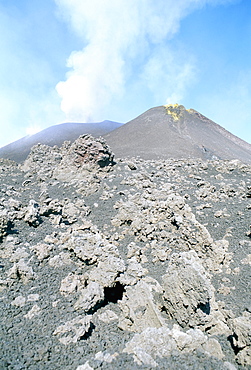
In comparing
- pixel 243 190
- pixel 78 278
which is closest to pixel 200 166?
pixel 243 190

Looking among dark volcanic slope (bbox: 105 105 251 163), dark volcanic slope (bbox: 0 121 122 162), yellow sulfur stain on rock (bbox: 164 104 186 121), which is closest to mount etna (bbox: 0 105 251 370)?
dark volcanic slope (bbox: 105 105 251 163)

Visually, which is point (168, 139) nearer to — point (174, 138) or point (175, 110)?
point (174, 138)

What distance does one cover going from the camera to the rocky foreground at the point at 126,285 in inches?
126

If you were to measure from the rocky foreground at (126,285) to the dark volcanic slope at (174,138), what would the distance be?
19.1 m

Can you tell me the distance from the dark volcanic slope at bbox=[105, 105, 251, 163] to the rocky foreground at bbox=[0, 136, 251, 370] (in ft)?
62.8

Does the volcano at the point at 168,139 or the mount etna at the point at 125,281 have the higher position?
the volcano at the point at 168,139

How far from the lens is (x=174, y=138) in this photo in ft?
116

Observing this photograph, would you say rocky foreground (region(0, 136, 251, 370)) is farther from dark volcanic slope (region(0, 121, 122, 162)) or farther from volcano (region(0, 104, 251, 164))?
dark volcanic slope (region(0, 121, 122, 162))

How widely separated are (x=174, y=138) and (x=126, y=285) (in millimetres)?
33636

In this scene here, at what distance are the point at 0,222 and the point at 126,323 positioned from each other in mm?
3917

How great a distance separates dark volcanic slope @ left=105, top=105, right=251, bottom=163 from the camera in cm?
2947

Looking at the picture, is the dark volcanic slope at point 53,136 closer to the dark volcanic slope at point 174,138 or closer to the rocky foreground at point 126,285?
the dark volcanic slope at point 174,138

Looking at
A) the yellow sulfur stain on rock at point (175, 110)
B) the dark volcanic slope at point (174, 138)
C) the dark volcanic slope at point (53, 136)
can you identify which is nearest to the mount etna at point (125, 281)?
the dark volcanic slope at point (174, 138)

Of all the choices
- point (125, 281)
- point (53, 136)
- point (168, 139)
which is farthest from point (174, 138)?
point (125, 281)
